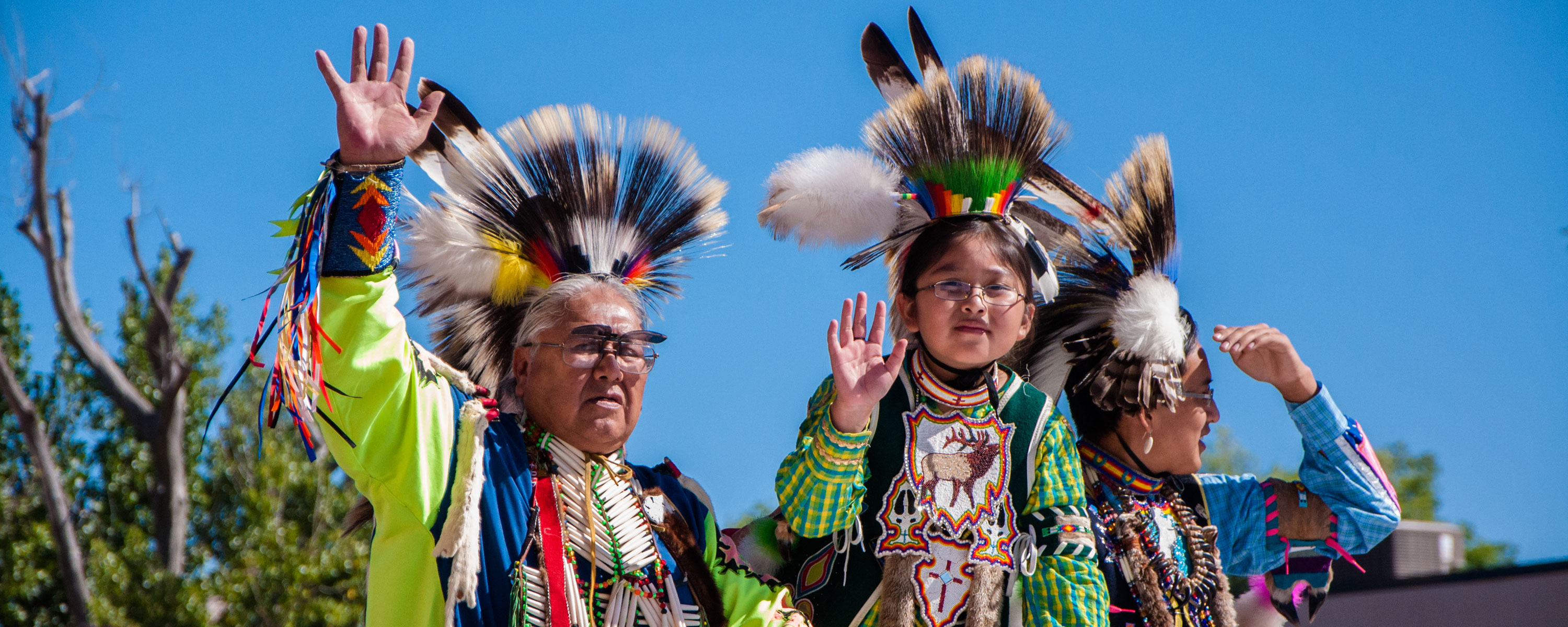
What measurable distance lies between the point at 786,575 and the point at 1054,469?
693mm

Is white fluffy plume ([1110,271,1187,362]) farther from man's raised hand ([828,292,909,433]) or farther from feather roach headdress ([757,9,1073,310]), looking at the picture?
man's raised hand ([828,292,909,433])

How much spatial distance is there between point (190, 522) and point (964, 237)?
13414 mm

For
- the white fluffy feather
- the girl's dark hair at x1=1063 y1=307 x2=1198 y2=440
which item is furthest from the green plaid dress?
the white fluffy feather

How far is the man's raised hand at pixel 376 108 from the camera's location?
2.32 m

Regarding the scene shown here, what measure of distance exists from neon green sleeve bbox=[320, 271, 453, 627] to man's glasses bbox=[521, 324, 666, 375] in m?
0.35

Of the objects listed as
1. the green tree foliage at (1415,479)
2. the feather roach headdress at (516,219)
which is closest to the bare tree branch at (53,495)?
the feather roach headdress at (516,219)

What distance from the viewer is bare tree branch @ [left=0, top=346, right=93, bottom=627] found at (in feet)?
39.1

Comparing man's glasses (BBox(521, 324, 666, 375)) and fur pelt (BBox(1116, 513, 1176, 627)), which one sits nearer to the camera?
man's glasses (BBox(521, 324, 666, 375))

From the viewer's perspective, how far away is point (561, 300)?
116 inches

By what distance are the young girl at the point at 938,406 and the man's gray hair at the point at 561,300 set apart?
1.56ft

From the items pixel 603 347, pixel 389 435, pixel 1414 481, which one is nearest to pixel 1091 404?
pixel 603 347

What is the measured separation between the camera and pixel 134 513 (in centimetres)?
1399

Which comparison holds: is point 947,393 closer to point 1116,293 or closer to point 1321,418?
point 1116,293

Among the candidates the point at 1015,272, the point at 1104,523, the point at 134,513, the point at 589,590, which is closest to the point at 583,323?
the point at 589,590
